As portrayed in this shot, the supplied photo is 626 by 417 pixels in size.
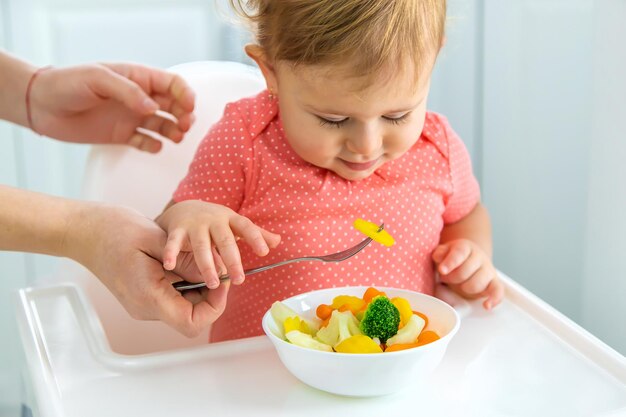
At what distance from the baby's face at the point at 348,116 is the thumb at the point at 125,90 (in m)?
0.23

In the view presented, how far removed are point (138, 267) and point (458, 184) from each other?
0.46 meters

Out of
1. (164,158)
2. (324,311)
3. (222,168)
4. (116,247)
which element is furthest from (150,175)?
(324,311)

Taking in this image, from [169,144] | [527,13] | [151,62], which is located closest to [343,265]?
[169,144]

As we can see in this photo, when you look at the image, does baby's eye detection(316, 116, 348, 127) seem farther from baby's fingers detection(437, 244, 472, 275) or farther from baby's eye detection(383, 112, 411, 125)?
baby's fingers detection(437, 244, 472, 275)

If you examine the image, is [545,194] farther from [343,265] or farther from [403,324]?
[403,324]

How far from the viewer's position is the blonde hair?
818 millimetres

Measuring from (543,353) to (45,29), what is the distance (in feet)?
4.46

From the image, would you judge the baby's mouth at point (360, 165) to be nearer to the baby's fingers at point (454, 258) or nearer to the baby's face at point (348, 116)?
the baby's face at point (348, 116)

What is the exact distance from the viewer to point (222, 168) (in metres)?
0.98

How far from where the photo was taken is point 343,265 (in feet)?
3.26

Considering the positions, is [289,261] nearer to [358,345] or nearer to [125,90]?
[358,345]

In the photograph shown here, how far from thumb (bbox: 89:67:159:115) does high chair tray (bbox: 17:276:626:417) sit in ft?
0.98

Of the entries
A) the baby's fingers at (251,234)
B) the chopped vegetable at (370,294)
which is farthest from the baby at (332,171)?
the chopped vegetable at (370,294)

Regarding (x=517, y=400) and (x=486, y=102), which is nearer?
(x=517, y=400)
